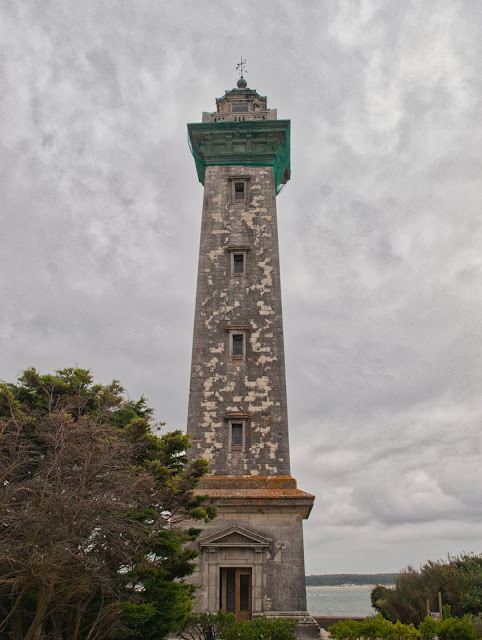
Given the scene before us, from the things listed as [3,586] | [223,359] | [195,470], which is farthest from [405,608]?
[3,586]

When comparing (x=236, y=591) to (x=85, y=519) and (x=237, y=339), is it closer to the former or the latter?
(x=237, y=339)

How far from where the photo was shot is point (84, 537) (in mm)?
11008

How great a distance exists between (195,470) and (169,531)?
83.9 inches

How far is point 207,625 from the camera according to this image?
1582 centimetres

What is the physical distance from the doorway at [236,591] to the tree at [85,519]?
3.53 m

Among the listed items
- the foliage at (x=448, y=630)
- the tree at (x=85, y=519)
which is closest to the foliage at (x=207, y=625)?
the tree at (x=85, y=519)

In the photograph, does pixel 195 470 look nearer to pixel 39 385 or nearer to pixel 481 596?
pixel 39 385

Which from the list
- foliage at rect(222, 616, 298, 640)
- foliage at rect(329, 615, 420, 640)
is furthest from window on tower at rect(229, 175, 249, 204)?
foliage at rect(329, 615, 420, 640)

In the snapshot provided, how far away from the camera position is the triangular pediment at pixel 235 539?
18141mm

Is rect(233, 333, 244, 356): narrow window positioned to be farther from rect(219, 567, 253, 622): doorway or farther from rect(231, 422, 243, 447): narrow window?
rect(219, 567, 253, 622): doorway

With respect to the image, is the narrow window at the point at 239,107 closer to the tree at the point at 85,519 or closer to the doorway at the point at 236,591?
the tree at the point at 85,519

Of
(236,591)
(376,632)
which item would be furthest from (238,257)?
(376,632)

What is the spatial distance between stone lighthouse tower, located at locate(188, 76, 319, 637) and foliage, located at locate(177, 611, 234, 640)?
1.65m

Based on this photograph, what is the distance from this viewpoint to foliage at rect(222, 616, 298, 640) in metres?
14.9
